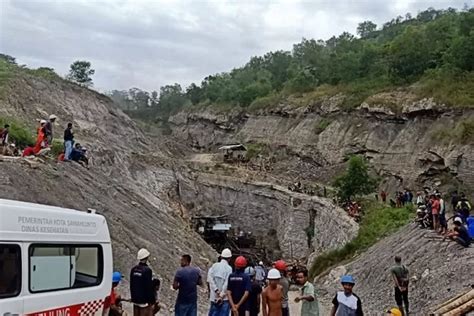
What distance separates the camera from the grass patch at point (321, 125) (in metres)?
62.6

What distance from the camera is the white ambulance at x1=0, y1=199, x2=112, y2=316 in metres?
7.53

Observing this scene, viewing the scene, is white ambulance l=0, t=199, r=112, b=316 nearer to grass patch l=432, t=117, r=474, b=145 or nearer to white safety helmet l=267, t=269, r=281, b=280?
white safety helmet l=267, t=269, r=281, b=280

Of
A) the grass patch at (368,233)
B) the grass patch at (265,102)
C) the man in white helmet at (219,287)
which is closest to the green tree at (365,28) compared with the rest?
the grass patch at (265,102)

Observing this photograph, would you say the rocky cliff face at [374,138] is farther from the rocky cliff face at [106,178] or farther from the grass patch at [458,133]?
the rocky cliff face at [106,178]

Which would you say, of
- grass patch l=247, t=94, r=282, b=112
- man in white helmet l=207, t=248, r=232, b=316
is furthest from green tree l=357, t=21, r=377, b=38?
man in white helmet l=207, t=248, r=232, b=316

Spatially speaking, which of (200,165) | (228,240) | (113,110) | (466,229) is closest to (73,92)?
(113,110)

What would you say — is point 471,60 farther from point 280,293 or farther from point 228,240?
point 280,293

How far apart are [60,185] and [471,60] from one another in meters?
39.0

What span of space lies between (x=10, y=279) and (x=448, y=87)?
1805 inches

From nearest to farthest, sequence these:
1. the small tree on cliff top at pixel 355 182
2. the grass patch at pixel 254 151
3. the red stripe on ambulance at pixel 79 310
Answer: the red stripe on ambulance at pixel 79 310
the small tree on cliff top at pixel 355 182
the grass patch at pixel 254 151

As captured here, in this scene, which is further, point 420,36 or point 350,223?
point 420,36

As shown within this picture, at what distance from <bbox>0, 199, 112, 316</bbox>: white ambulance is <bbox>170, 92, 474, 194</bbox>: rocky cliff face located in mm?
35245

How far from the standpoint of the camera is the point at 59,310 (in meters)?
8.34

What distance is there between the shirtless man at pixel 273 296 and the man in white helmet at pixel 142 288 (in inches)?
75.1
